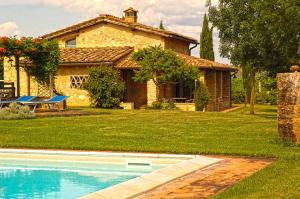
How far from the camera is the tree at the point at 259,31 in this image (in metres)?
19.8

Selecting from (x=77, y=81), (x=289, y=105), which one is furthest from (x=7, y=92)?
(x=289, y=105)

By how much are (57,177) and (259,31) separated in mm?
13278

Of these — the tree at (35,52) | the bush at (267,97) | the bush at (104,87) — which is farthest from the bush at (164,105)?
the bush at (267,97)

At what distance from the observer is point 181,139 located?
567 inches

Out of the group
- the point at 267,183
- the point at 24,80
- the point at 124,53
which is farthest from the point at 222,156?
the point at 24,80

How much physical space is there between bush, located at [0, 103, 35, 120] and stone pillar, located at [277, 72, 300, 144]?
11.5m

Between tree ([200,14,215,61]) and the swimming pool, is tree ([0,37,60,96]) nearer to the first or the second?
the swimming pool

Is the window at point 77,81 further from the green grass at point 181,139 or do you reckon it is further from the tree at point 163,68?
the green grass at point 181,139

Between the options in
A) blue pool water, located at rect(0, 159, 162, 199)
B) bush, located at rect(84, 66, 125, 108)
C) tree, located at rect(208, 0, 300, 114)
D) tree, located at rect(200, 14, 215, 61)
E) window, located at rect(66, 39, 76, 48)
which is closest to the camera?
blue pool water, located at rect(0, 159, 162, 199)

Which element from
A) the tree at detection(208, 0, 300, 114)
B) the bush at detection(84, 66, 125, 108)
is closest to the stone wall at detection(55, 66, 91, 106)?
the bush at detection(84, 66, 125, 108)

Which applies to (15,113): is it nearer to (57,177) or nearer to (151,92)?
(57,177)

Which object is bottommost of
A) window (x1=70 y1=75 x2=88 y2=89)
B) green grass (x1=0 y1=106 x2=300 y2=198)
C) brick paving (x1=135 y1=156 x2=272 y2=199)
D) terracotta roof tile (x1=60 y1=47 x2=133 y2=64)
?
brick paving (x1=135 y1=156 x2=272 y2=199)

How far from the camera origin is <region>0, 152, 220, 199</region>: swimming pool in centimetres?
960

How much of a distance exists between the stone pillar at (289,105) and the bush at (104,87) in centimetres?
1811
